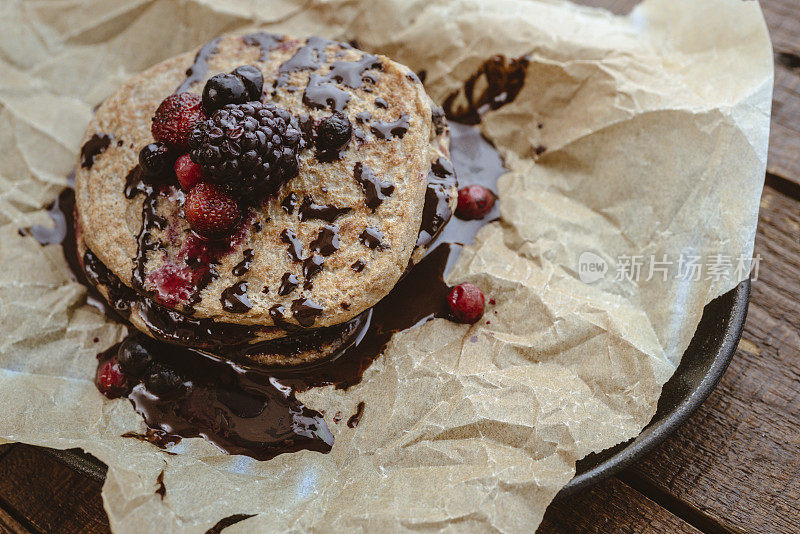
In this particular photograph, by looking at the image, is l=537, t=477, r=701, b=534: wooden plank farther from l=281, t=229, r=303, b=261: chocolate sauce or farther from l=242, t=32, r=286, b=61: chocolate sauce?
l=242, t=32, r=286, b=61: chocolate sauce

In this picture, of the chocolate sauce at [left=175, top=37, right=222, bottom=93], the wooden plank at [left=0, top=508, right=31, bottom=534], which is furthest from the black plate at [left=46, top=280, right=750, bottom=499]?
the chocolate sauce at [left=175, top=37, right=222, bottom=93]

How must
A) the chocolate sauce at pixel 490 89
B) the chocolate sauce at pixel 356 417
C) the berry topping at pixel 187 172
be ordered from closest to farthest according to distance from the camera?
1. the berry topping at pixel 187 172
2. the chocolate sauce at pixel 356 417
3. the chocolate sauce at pixel 490 89

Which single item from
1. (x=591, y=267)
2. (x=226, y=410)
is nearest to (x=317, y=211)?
(x=226, y=410)

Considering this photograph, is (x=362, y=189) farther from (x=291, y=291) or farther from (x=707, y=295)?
(x=707, y=295)

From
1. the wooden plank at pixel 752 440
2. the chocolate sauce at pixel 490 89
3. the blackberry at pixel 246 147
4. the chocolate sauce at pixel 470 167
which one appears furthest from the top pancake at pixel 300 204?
the wooden plank at pixel 752 440

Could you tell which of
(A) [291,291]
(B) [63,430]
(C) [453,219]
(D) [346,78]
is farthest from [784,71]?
(B) [63,430]

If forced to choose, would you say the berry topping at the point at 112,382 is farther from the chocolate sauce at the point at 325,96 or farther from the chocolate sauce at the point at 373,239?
the chocolate sauce at the point at 325,96

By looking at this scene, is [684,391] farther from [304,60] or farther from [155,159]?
[155,159]
